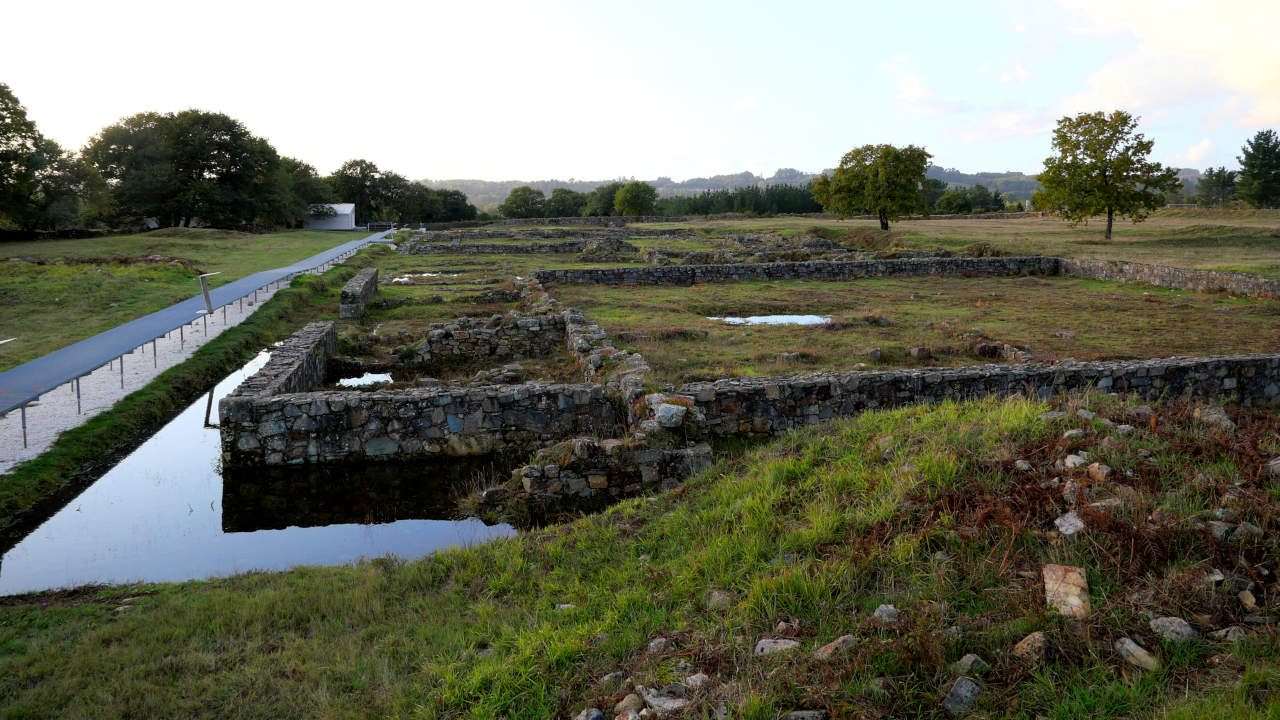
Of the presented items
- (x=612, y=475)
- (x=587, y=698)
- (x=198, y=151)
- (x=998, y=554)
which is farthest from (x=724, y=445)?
(x=198, y=151)

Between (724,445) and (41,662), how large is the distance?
699cm

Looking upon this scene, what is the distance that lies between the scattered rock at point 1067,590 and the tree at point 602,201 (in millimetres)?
94859

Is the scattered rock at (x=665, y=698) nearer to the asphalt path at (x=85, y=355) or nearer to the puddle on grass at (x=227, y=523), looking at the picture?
the puddle on grass at (x=227, y=523)

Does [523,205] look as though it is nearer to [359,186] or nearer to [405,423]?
[359,186]

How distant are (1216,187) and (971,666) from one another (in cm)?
10080

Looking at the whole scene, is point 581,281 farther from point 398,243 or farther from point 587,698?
point 398,243

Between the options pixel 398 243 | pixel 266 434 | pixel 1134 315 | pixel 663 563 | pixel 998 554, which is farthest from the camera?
pixel 398 243

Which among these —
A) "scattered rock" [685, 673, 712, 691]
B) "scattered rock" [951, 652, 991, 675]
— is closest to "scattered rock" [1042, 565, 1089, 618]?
"scattered rock" [951, 652, 991, 675]

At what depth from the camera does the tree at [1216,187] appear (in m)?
75.4

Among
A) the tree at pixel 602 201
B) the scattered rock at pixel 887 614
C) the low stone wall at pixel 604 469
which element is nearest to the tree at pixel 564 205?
the tree at pixel 602 201

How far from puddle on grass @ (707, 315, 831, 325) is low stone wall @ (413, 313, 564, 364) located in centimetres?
501

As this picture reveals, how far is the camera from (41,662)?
4508mm

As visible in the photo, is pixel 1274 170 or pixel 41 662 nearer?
Result: pixel 41 662

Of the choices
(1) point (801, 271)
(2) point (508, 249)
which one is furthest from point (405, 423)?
(2) point (508, 249)
